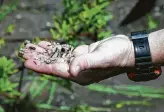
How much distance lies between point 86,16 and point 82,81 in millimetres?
1464

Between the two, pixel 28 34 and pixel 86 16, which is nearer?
pixel 86 16

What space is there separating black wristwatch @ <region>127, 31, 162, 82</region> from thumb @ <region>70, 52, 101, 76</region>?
0.81 feet

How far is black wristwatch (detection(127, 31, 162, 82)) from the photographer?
6.82 feet

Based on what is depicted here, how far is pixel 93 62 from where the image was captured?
1.92 metres

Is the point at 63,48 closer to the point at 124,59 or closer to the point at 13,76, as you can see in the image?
the point at 124,59

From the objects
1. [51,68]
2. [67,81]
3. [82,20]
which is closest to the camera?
[51,68]

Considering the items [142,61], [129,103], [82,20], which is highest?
[82,20]

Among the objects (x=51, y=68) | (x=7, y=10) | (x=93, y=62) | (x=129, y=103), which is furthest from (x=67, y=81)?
(x=93, y=62)

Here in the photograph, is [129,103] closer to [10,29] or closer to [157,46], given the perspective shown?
[157,46]

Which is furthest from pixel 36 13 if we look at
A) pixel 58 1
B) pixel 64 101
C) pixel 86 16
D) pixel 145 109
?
pixel 145 109

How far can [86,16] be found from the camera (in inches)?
135

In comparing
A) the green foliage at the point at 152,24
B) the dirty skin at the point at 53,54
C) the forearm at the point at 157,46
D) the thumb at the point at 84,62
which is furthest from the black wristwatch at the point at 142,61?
the green foliage at the point at 152,24

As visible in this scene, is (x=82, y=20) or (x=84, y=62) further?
(x=82, y=20)

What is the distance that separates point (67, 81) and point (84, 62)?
4.27 feet
